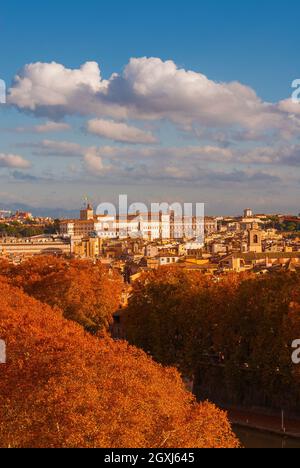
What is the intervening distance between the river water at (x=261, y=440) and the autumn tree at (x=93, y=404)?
437cm

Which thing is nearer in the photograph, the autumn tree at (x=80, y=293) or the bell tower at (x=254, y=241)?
the autumn tree at (x=80, y=293)

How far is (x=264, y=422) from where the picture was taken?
21.6m

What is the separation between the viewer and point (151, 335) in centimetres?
2638

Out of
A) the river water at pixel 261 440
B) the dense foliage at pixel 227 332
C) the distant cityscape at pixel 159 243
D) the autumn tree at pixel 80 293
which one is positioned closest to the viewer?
the river water at pixel 261 440

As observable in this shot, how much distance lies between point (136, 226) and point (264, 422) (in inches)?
4194

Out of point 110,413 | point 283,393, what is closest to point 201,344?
point 283,393

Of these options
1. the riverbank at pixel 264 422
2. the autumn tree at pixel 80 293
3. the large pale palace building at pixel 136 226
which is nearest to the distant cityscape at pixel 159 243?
the large pale palace building at pixel 136 226

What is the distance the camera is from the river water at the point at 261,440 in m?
19.7

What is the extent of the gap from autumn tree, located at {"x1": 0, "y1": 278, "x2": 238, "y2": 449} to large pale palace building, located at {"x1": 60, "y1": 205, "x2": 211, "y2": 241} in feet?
337

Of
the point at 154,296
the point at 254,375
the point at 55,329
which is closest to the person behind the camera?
the point at 55,329

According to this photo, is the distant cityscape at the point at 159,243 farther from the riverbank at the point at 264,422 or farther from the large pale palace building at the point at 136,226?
the riverbank at the point at 264,422

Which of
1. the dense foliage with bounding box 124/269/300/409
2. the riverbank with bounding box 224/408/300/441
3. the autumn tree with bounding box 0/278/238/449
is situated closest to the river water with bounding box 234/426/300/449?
the riverbank with bounding box 224/408/300/441
